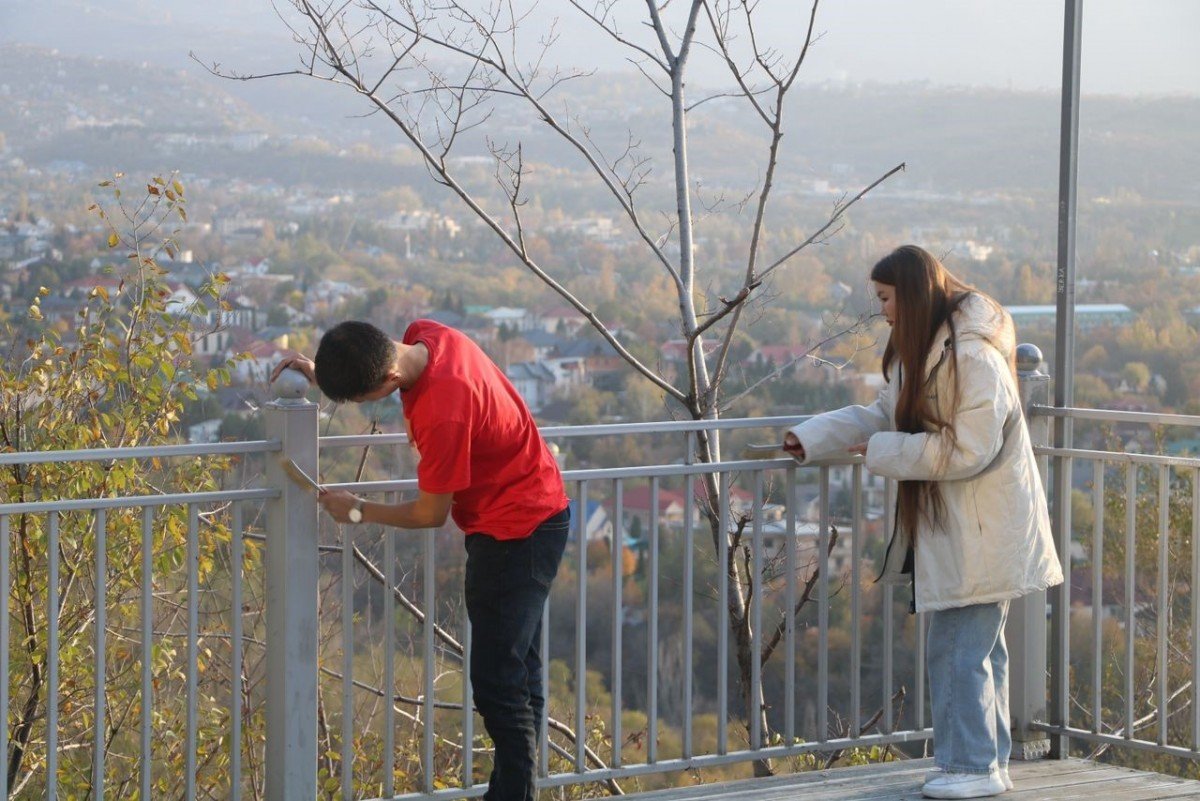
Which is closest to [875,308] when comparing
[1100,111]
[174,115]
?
[1100,111]

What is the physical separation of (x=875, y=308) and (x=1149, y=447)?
11.6 metres

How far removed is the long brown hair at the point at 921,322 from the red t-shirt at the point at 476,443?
2.89 ft

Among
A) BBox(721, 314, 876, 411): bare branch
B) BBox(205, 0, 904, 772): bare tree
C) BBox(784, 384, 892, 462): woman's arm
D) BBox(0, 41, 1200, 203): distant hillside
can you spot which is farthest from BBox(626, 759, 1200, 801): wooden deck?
BBox(0, 41, 1200, 203): distant hillside

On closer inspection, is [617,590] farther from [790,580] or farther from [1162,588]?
[1162,588]

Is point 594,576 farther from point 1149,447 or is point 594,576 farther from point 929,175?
point 929,175

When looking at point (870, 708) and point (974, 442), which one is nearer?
point (974, 442)

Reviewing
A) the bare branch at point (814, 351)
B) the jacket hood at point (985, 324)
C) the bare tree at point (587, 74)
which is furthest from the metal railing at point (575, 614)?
the bare branch at point (814, 351)

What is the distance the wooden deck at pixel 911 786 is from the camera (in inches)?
141

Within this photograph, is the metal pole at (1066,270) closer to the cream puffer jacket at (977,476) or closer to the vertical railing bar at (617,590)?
the cream puffer jacket at (977,476)

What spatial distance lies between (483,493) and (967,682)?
1.34 metres

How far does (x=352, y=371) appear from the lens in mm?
2604

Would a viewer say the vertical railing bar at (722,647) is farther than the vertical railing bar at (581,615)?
Yes

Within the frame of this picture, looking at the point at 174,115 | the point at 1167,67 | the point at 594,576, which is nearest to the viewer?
the point at 594,576

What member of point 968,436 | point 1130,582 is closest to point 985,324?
point 968,436
